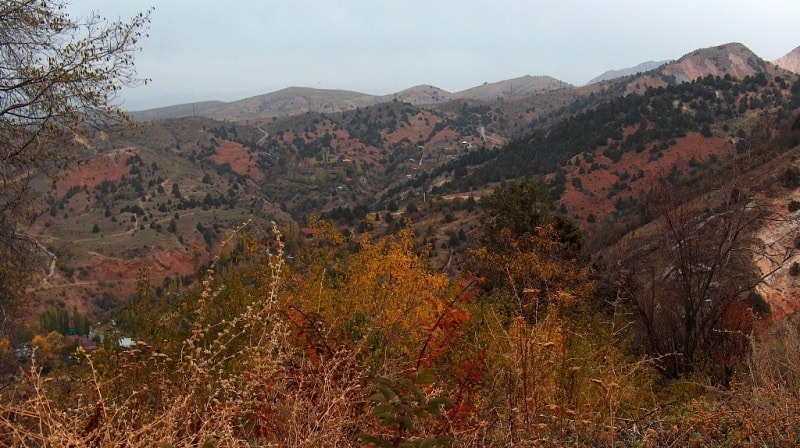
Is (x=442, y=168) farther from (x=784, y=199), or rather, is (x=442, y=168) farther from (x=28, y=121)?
(x=28, y=121)

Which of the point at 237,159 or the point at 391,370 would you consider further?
the point at 237,159

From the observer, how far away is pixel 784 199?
2198cm

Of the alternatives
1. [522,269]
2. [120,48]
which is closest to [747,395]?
[120,48]

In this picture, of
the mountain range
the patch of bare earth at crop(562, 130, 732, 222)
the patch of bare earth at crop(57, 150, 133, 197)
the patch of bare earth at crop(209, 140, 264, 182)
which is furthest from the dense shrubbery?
the patch of bare earth at crop(209, 140, 264, 182)

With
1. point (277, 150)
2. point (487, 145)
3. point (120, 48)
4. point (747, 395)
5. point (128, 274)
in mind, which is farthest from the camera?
point (277, 150)

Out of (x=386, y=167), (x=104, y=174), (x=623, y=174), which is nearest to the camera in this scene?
(x=623, y=174)

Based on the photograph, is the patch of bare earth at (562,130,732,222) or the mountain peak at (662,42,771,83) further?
the mountain peak at (662,42,771,83)

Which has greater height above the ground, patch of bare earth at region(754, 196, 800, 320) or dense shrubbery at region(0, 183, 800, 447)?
dense shrubbery at region(0, 183, 800, 447)

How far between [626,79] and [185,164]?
11043 cm

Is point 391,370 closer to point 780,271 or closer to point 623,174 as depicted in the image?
point 780,271

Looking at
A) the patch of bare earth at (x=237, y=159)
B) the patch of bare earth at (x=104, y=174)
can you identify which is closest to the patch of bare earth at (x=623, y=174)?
the patch of bare earth at (x=237, y=159)

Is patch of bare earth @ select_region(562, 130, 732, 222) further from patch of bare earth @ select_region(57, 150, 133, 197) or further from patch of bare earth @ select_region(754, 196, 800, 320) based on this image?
patch of bare earth @ select_region(57, 150, 133, 197)

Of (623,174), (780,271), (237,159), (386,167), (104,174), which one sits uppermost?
(237,159)

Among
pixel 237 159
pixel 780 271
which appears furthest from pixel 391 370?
pixel 237 159
